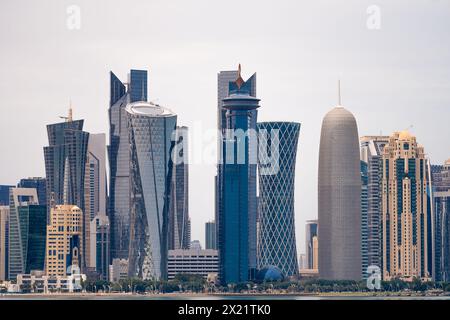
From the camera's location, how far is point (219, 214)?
54531 millimetres

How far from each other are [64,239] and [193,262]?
22.0 ft

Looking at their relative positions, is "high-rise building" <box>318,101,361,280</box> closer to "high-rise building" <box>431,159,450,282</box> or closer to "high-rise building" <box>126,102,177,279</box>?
"high-rise building" <box>431,159,450,282</box>

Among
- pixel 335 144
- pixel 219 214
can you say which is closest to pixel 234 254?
pixel 219 214

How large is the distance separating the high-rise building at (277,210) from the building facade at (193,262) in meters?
4.79

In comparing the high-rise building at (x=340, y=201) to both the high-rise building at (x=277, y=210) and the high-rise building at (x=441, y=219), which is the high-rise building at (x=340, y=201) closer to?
the high-rise building at (x=277, y=210)

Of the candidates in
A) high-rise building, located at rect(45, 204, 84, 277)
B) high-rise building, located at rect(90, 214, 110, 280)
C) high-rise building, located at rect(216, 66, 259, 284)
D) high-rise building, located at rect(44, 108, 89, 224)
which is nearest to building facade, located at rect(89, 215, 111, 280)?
high-rise building, located at rect(90, 214, 110, 280)

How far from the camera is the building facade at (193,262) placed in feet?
168

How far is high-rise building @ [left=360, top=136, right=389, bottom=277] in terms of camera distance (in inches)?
2210

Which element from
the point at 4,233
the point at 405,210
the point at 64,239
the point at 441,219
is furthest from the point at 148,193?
the point at 441,219

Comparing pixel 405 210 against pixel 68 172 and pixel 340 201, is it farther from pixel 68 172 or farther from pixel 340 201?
pixel 68 172

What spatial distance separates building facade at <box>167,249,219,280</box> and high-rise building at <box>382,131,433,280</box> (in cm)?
917

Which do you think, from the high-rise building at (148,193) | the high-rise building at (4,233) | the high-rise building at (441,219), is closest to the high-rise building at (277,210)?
the high-rise building at (148,193)

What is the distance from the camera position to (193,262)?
5303 centimetres
